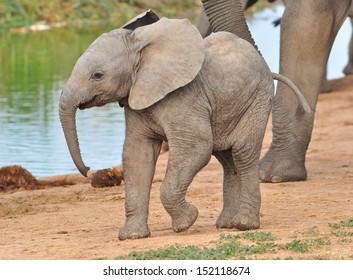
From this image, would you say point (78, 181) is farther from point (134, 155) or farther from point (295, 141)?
point (134, 155)

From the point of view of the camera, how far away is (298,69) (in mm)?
9859

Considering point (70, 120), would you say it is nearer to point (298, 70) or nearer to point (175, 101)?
point (175, 101)

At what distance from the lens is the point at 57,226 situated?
824 centimetres

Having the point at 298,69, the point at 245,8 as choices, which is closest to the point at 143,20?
the point at 298,69

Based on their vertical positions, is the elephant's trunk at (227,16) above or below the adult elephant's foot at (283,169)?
above

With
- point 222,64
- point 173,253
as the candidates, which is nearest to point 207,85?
point 222,64

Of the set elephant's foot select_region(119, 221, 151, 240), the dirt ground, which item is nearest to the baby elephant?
elephant's foot select_region(119, 221, 151, 240)

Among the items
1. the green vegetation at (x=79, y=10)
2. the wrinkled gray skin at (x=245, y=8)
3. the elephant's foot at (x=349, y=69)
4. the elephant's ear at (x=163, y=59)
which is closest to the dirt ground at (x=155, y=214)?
the elephant's ear at (x=163, y=59)

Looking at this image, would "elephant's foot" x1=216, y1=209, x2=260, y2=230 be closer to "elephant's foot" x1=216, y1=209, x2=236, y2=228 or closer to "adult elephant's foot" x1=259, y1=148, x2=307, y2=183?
"elephant's foot" x1=216, y1=209, x2=236, y2=228

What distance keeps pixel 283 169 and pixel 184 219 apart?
2.69 meters

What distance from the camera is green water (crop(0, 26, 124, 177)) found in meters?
12.1

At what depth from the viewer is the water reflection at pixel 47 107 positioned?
12.2 m

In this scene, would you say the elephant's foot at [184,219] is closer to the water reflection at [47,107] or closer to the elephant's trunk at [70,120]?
the elephant's trunk at [70,120]

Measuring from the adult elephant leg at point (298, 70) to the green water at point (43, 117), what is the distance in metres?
2.36
